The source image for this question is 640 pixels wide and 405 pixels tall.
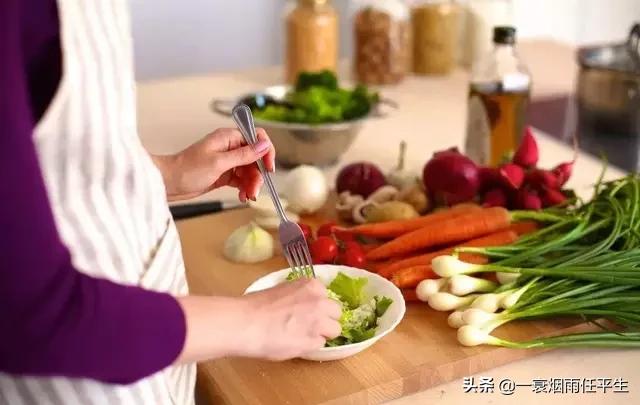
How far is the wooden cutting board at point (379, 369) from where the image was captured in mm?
894

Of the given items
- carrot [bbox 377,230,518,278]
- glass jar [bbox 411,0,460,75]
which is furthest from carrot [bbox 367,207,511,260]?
glass jar [bbox 411,0,460,75]

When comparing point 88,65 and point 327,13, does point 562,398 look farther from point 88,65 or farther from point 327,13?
point 327,13

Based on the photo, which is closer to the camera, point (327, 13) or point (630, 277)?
point (630, 277)

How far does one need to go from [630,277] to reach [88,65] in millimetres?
638

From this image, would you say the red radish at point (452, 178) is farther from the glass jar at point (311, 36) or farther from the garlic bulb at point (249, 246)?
the glass jar at point (311, 36)

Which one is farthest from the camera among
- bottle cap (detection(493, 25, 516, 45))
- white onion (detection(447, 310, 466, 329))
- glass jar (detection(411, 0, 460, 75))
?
glass jar (detection(411, 0, 460, 75))

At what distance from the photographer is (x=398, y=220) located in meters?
1.21

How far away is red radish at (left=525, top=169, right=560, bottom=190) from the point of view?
122 cm

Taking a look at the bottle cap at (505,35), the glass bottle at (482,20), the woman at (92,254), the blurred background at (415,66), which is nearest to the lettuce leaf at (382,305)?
the woman at (92,254)

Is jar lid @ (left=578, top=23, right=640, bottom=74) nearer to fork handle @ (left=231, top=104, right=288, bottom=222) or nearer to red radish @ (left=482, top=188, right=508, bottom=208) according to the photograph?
red radish @ (left=482, top=188, right=508, bottom=208)

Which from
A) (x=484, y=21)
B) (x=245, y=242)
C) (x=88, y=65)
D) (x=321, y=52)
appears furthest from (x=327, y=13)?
(x=88, y=65)

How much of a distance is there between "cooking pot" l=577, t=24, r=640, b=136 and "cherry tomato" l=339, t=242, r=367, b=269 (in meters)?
0.73

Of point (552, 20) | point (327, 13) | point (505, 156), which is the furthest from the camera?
point (552, 20)

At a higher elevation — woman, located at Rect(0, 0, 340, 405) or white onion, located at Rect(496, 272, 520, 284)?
woman, located at Rect(0, 0, 340, 405)
